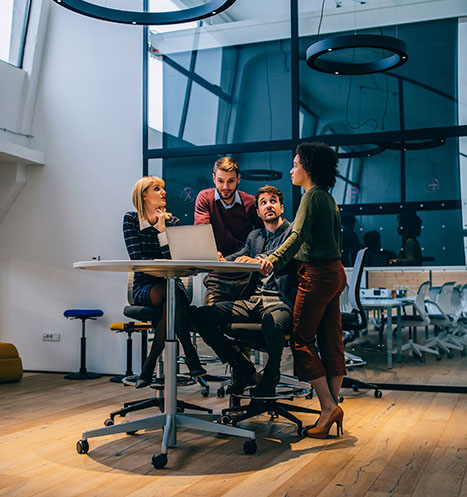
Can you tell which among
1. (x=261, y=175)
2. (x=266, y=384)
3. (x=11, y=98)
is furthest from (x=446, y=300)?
(x=11, y=98)

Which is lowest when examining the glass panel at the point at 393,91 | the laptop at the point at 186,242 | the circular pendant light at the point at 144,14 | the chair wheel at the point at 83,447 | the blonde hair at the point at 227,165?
the chair wheel at the point at 83,447

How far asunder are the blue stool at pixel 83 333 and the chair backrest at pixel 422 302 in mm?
2900

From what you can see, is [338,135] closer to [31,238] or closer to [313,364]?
[313,364]

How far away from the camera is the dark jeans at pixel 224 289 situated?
4043 mm

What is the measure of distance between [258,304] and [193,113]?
2996 mm

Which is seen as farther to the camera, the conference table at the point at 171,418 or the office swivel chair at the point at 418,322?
the office swivel chair at the point at 418,322

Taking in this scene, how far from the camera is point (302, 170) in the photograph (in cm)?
355

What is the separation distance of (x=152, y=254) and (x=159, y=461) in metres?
1.44

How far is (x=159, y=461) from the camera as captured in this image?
2775mm

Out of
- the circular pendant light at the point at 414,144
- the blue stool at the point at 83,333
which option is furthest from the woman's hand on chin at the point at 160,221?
the circular pendant light at the point at 414,144

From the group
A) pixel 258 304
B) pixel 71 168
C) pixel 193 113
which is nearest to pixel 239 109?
pixel 193 113

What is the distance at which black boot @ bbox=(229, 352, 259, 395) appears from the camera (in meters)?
3.60

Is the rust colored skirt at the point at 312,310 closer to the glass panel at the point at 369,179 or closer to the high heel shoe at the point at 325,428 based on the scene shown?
the high heel shoe at the point at 325,428

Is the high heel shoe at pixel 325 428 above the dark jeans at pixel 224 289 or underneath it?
underneath
